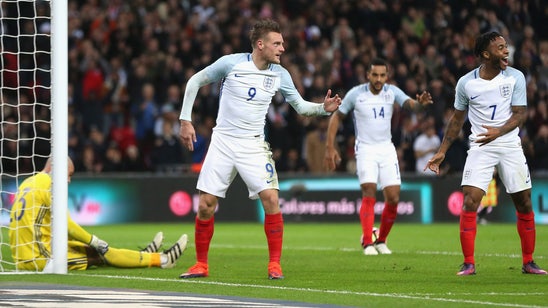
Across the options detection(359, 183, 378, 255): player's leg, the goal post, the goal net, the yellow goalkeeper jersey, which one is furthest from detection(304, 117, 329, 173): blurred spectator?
the goal post

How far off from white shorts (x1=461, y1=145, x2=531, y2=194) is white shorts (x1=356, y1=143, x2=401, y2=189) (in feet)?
11.6

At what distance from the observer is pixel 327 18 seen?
26.2 meters

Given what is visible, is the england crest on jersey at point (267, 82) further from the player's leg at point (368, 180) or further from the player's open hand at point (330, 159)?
the player's leg at point (368, 180)

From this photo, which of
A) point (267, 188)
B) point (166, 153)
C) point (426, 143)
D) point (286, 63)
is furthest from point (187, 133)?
point (286, 63)

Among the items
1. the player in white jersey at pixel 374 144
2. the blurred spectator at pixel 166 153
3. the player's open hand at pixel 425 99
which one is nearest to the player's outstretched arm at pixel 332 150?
the player in white jersey at pixel 374 144

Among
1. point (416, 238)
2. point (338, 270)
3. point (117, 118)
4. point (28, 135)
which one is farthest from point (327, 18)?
point (338, 270)

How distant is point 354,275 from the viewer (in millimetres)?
11156

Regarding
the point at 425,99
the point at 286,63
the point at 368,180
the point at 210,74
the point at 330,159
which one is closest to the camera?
the point at 210,74

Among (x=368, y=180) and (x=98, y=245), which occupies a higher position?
(x=368, y=180)

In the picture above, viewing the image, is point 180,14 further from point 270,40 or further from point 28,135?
point 270,40

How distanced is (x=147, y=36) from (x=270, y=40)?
15.4 metres

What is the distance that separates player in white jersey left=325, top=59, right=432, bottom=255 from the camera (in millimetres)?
14297

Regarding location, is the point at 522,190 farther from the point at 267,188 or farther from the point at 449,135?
the point at 267,188

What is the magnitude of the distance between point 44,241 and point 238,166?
7.38ft
